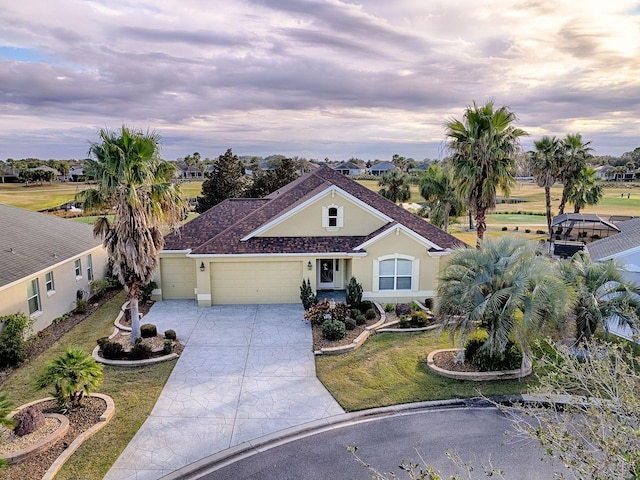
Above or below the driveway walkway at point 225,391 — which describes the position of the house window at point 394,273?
above

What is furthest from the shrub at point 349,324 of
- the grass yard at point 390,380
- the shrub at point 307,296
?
the shrub at point 307,296

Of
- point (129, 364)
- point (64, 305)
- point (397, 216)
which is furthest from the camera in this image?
point (397, 216)

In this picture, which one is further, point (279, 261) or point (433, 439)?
point (279, 261)

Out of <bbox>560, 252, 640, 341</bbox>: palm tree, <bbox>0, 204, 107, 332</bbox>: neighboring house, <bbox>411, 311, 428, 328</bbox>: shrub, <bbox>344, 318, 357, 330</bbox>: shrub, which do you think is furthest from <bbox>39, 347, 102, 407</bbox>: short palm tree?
<bbox>560, 252, 640, 341</bbox>: palm tree

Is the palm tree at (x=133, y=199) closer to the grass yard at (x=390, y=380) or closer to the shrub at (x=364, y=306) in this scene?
the grass yard at (x=390, y=380)

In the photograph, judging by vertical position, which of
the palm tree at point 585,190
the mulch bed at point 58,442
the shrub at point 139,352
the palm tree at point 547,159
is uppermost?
the palm tree at point 547,159

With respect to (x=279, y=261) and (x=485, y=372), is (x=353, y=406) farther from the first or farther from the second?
(x=279, y=261)

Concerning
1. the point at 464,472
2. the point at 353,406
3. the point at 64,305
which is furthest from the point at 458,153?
the point at 64,305
